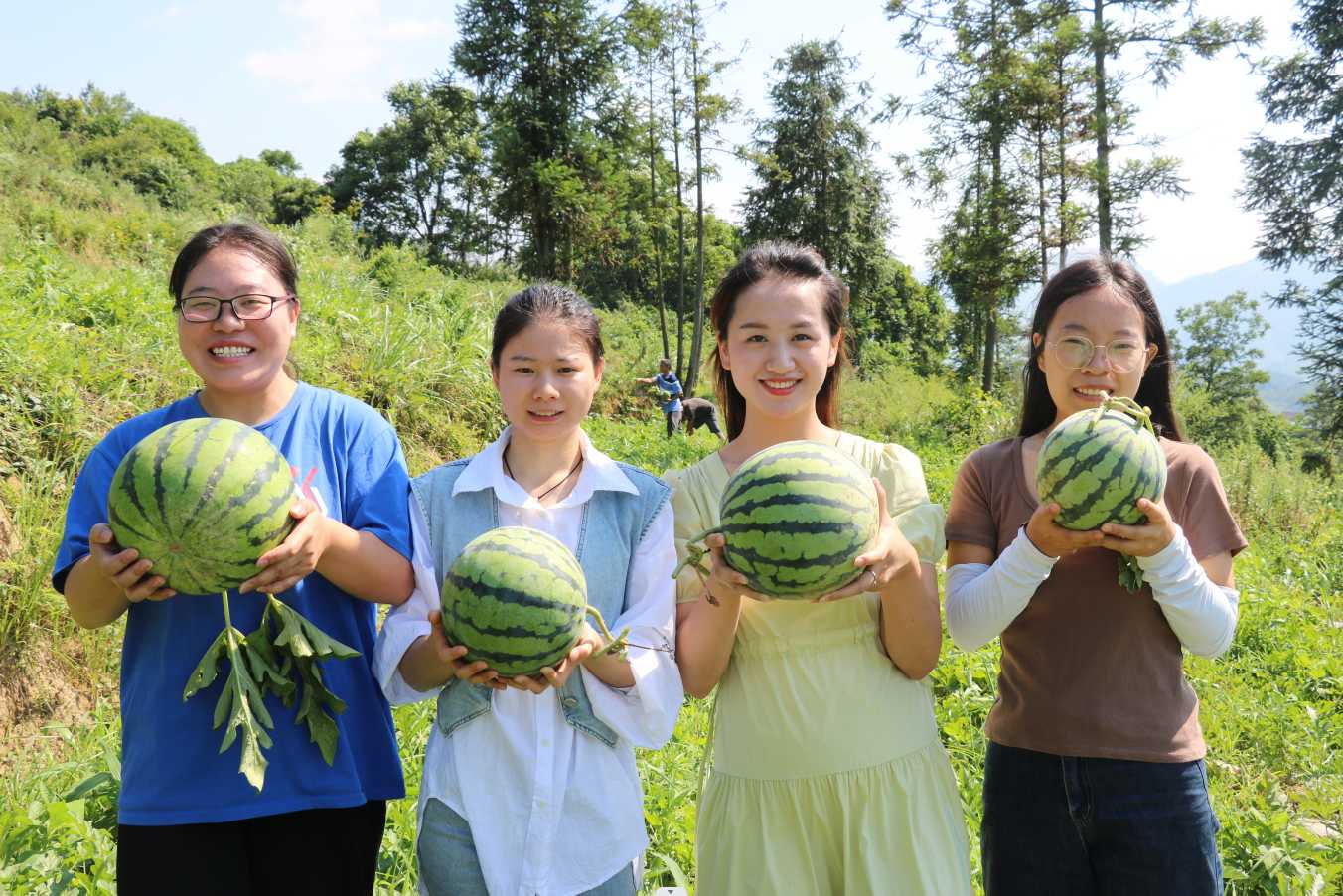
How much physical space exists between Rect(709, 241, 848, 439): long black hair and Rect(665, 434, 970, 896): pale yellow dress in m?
0.51

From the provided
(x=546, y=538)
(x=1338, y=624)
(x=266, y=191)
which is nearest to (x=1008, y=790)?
(x=546, y=538)

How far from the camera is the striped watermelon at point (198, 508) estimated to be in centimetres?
201

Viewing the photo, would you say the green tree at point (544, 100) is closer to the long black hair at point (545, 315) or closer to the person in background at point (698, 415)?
the person in background at point (698, 415)

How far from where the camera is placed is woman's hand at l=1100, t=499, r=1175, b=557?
2.11 metres

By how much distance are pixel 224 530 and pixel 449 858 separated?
3.28ft

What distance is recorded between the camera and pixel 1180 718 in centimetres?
235

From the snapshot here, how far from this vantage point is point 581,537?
7.96ft

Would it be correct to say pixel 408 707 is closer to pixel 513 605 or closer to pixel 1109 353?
pixel 513 605

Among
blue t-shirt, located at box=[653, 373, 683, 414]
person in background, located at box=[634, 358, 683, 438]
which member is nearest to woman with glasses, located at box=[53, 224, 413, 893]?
person in background, located at box=[634, 358, 683, 438]

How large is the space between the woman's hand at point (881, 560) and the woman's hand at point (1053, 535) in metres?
0.32

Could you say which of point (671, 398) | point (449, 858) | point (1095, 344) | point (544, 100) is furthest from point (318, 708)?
point (544, 100)

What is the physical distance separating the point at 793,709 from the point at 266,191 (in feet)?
142

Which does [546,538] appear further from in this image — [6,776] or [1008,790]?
[6,776]

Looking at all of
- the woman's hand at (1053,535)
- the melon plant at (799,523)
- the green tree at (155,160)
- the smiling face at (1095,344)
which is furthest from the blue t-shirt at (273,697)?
the green tree at (155,160)
